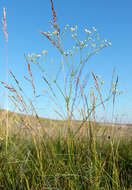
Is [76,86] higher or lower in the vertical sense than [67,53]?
lower

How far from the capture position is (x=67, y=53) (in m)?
2.22

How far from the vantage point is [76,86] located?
1864 mm

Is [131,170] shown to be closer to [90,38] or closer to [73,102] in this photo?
[73,102]

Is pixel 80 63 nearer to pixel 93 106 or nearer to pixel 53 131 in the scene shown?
pixel 93 106

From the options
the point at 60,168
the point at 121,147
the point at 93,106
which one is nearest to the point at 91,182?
the point at 60,168

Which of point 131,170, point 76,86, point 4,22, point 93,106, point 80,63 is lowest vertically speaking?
point 131,170

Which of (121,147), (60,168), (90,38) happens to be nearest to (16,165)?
(60,168)

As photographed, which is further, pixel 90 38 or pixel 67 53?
pixel 90 38

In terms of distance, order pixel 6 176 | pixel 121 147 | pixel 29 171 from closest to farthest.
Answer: pixel 6 176, pixel 29 171, pixel 121 147

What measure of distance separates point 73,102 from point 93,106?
0.63 ft

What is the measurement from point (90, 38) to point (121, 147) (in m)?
1.90

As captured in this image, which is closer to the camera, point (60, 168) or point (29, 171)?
point (60, 168)

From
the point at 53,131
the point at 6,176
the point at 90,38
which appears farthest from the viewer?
the point at 53,131

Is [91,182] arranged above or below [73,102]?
below
